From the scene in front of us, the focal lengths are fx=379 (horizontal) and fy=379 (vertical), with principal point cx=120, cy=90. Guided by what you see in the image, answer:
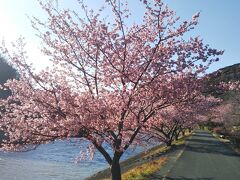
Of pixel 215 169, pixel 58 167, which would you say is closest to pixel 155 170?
pixel 215 169

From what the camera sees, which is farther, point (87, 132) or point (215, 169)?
point (215, 169)

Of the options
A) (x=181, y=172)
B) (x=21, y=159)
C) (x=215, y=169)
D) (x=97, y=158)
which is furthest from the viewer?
(x=97, y=158)

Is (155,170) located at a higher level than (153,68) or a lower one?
lower

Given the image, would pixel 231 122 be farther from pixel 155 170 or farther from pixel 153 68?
pixel 153 68

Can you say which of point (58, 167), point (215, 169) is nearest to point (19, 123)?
point (215, 169)

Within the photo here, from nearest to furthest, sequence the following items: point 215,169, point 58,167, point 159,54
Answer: point 159,54
point 215,169
point 58,167

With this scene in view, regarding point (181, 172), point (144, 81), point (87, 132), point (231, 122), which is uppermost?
point (231, 122)

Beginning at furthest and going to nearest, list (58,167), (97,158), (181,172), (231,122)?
(231,122) < (97,158) < (58,167) < (181,172)

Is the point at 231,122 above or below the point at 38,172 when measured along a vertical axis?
above

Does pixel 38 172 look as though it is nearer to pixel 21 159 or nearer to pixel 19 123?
pixel 21 159

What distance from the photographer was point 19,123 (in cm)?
1364

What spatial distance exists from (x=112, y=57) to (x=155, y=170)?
13144mm

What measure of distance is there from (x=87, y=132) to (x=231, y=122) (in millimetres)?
51579

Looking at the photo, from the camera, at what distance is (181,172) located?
953 inches
